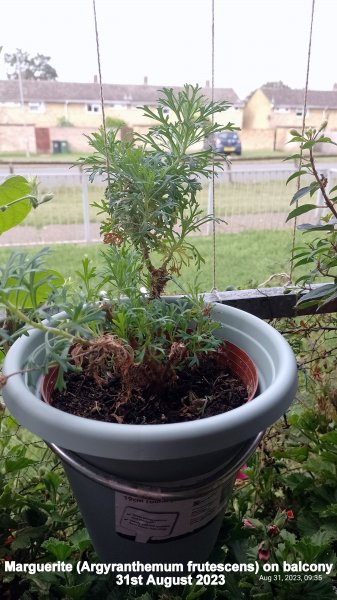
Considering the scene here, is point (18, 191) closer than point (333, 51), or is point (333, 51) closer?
point (18, 191)

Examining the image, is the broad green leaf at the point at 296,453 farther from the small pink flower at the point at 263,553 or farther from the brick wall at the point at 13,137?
the brick wall at the point at 13,137

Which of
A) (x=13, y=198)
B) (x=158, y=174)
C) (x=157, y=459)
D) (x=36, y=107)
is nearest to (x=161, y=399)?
(x=157, y=459)

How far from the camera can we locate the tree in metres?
0.96

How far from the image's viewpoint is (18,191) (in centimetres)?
61

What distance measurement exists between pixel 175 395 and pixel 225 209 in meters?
3.28

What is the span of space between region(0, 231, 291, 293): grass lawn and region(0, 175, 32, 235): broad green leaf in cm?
135

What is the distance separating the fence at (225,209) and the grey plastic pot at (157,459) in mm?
Result: 2716

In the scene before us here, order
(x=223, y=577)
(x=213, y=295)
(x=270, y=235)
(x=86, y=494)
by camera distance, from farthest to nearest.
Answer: (x=270, y=235) < (x=213, y=295) < (x=223, y=577) < (x=86, y=494)

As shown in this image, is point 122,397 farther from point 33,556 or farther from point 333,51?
point 333,51

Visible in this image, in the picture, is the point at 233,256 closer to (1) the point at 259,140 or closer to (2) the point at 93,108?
(1) the point at 259,140

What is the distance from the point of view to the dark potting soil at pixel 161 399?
47 cm

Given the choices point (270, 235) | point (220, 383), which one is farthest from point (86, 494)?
point (270, 235)

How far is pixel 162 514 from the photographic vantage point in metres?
0.44

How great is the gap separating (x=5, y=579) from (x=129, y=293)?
1.49ft
